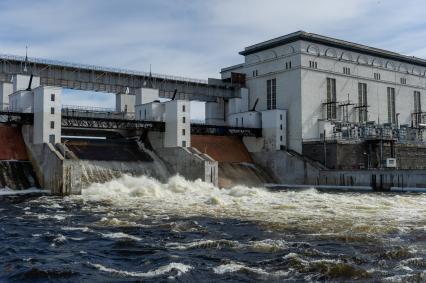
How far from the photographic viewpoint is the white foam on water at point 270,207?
2217cm

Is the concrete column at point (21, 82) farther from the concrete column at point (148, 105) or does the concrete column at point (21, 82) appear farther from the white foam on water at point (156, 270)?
the white foam on water at point (156, 270)

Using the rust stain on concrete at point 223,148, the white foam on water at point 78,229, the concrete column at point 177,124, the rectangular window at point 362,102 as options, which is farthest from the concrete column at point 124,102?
the white foam on water at point 78,229

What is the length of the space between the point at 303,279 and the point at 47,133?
35.5 meters

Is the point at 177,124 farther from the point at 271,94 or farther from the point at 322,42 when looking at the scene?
the point at 322,42

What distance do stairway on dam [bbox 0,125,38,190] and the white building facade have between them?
98.5ft

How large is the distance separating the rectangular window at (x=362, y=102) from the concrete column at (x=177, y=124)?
1113 inches

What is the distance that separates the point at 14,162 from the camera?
140 feet

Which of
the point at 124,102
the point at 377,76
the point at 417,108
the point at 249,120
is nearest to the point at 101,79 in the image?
the point at 124,102

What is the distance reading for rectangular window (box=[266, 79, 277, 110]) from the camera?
65.6 meters

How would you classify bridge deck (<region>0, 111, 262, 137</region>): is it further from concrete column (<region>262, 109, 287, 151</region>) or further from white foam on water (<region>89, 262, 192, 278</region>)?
white foam on water (<region>89, 262, 192, 278</region>)

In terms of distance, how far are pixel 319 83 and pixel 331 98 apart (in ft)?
10.3

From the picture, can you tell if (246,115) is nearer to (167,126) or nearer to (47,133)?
(167,126)

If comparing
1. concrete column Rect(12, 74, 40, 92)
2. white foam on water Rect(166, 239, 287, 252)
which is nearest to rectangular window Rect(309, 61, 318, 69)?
concrete column Rect(12, 74, 40, 92)

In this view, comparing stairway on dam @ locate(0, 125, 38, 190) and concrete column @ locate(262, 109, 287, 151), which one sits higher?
concrete column @ locate(262, 109, 287, 151)
